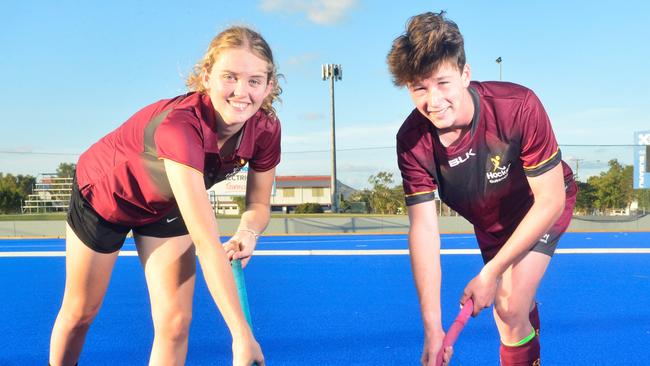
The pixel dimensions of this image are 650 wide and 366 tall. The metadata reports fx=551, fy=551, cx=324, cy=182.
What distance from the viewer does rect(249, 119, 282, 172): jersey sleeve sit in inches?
90.9

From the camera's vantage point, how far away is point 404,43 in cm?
212

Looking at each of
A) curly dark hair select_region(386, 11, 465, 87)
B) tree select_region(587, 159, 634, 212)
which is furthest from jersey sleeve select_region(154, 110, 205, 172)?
tree select_region(587, 159, 634, 212)

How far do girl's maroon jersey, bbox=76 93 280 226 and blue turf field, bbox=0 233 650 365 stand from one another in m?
1.28

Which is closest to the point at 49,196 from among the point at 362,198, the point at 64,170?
the point at 64,170

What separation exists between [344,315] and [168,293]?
6.94 ft

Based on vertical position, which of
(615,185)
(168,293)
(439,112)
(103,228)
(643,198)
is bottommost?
(643,198)

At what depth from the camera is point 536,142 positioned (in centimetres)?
223

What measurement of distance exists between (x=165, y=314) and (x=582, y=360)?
2319mm

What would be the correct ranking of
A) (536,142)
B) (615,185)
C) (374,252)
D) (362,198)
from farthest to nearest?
(362,198) < (615,185) < (374,252) < (536,142)

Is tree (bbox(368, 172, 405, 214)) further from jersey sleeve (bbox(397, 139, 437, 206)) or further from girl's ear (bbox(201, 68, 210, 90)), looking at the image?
girl's ear (bbox(201, 68, 210, 90))

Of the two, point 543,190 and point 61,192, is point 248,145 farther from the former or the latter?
point 61,192

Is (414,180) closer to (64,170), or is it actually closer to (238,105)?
(238,105)

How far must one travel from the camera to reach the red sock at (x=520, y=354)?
248 cm

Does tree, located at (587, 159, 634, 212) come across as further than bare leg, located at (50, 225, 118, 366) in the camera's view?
Yes
